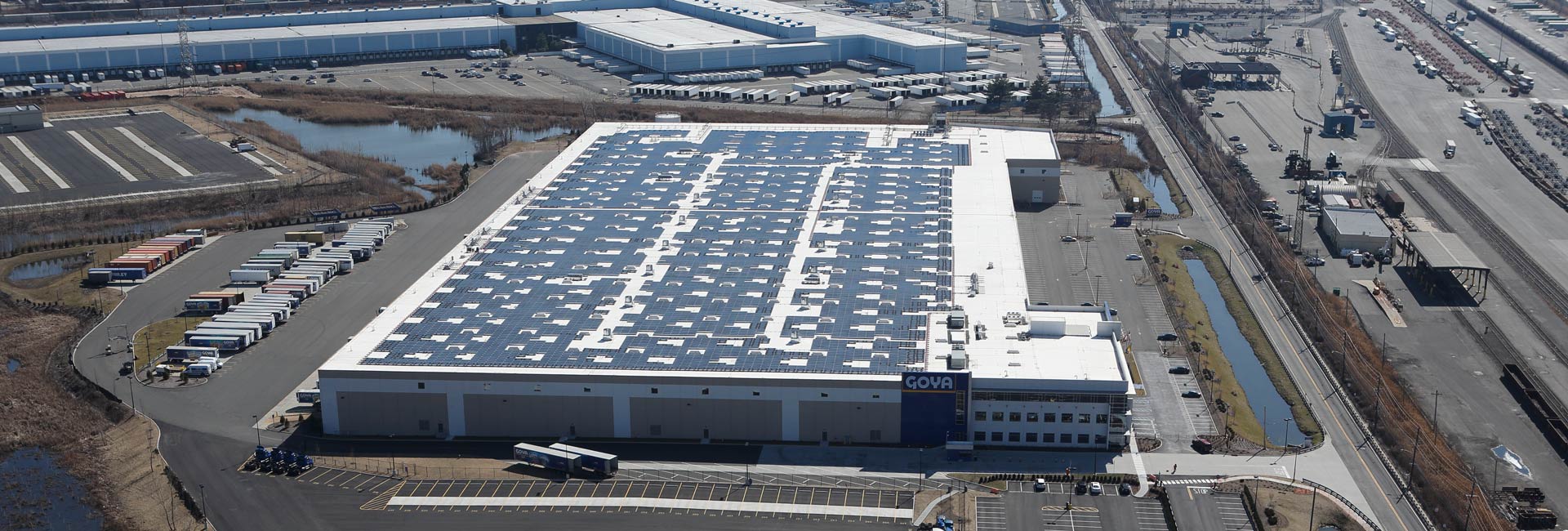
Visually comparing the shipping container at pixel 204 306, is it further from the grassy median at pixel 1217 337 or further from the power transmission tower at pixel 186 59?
the power transmission tower at pixel 186 59

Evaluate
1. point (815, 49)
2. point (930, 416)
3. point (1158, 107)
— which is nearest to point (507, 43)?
point (815, 49)

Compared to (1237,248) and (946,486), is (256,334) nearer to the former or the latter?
(946,486)

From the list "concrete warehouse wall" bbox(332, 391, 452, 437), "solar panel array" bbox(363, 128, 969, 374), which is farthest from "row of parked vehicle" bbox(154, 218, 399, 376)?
"concrete warehouse wall" bbox(332, 391, 452, 437)

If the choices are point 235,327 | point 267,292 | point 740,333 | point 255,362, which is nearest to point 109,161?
point 267,292

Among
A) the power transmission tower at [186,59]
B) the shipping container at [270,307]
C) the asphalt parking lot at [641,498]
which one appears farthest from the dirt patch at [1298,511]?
the power transmission tower at [186,59]

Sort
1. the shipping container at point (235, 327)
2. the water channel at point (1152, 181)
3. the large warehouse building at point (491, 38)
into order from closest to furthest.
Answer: the shipping container at point (235, 327) < the water channel at point (1152, 181) < the large warehouse building at point (491, 38)

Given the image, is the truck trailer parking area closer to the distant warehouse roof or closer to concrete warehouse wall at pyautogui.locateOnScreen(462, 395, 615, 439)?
concrete warehouse wall at pyautogui.locateOnScreen(462, 395, 615, 439)

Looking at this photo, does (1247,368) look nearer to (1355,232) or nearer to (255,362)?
(1355,232)
